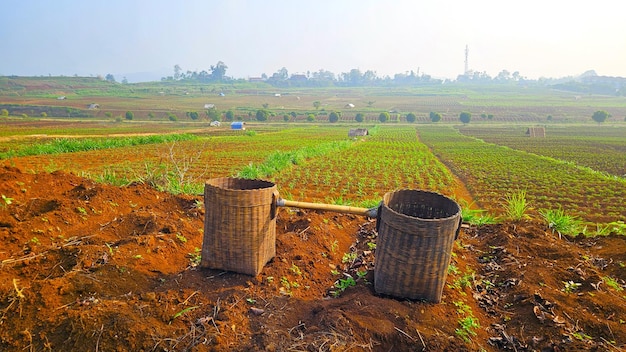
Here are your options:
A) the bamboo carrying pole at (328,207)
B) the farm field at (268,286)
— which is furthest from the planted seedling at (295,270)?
the bamboo carrying pole at (328,207)

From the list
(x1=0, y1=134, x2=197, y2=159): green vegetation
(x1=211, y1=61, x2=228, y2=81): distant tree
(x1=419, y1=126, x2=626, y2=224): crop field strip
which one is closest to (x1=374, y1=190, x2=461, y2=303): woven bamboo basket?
(x1=419, y1=126, x2=626, y2=224): crop field strip

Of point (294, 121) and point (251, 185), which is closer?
point (251, 185)

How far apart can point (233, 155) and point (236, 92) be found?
110 metres

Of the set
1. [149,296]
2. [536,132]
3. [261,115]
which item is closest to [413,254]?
[149,296]

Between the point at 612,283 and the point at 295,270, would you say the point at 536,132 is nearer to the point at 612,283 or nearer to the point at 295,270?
the point at 612,283

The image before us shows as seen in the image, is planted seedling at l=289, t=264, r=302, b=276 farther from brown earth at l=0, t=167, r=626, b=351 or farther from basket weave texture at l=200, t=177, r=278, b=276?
basket weave texture at l=200, t=177, r=278, b=276

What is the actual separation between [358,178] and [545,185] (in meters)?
7.25

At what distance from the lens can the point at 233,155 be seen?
20.4 meters

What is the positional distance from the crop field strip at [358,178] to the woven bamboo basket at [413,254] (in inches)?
157

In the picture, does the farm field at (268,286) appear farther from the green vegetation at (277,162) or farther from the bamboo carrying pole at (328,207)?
the green vegetation at (277,162)

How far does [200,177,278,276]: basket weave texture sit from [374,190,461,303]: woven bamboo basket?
1.18 meters

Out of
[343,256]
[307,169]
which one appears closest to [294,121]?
[307,169]

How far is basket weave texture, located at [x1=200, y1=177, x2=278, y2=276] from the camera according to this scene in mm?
3477

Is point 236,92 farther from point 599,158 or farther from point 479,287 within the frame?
point 479,287
